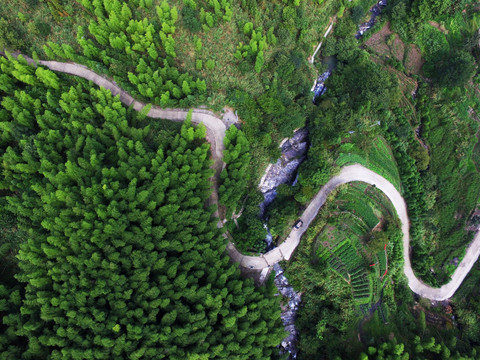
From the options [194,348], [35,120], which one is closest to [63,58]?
[35,120]

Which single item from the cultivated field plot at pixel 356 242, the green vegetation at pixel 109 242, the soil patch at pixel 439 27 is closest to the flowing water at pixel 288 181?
the green vegetation at pixel 109 242

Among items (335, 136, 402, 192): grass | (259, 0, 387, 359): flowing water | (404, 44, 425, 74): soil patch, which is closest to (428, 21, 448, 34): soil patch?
(404, 44, 425, 74): soil patch

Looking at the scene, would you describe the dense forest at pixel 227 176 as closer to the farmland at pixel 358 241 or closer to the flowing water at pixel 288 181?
the farmland at pixel 358 241

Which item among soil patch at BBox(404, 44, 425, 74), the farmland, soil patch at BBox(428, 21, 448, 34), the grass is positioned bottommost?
the farmland

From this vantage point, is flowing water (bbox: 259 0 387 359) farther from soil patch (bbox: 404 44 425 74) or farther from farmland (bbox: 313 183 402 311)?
soil patch (bbox: 404 44 425 74)

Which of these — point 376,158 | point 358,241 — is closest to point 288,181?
point 358,241

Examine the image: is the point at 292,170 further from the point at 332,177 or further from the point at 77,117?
the point at 77,117
